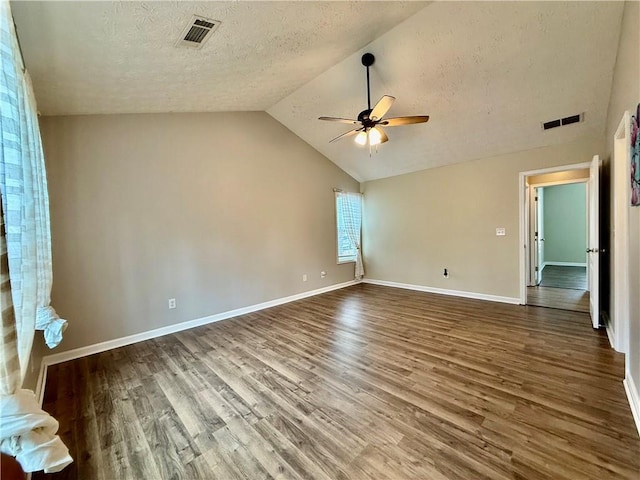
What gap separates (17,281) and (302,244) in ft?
13.8

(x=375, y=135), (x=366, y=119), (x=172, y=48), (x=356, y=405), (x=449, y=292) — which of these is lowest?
(x=356, y=405)

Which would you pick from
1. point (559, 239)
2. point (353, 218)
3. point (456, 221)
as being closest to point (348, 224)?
point (353, 218)

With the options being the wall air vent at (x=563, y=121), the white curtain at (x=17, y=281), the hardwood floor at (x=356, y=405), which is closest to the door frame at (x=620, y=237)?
the hardwood floor at (x=356, y=405)

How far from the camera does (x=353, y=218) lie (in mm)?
6379

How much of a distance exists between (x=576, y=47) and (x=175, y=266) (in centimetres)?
513

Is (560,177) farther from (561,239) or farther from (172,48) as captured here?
(172,48)

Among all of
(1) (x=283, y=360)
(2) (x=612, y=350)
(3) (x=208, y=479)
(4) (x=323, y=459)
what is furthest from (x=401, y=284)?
(3) (x=208, y=479)

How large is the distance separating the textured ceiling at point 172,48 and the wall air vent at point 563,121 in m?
2.49

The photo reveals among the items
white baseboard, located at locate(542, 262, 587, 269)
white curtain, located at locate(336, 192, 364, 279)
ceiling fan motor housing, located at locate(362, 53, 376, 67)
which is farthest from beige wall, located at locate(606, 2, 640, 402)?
white baseboard, located at locate(542, 262, 587, 269)

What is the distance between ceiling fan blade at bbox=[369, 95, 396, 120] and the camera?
2.68 m

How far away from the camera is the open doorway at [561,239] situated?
3453mm

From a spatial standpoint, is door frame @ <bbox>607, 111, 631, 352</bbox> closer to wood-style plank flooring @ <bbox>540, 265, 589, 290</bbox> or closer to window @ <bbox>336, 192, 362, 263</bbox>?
wood-style plank flooring @ <bbox>540, 265, 589, 290</bbox>

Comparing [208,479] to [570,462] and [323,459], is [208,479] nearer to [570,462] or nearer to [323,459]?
[323,459]

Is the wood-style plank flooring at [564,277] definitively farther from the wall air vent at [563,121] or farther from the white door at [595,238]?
the wall air vent at [563,121]
